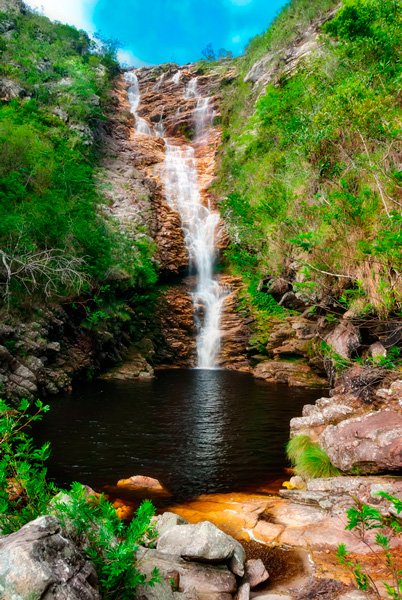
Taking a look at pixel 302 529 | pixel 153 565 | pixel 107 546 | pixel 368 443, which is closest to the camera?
pixel 107 546

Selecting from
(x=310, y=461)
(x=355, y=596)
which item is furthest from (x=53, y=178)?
(x=355, y=596)

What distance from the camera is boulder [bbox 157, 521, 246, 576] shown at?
4.11 meters

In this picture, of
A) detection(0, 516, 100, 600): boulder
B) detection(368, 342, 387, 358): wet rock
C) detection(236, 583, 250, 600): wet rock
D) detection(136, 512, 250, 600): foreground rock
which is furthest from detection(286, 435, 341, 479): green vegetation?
detection(0, 516, 100, 600): boulder

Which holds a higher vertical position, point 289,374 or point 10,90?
point 10,90

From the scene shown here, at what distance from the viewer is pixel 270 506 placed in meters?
6.38

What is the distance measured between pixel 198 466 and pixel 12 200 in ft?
49.8

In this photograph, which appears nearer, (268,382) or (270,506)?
(270,506)

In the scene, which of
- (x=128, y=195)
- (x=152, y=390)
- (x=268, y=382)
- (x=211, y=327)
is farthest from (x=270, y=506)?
(x=128, y=195)

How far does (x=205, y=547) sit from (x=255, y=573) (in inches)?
29.5

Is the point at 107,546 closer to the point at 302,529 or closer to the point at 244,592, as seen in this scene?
the point at 244,592

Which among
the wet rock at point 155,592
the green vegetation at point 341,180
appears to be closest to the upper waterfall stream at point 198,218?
the green vegetation at point 341,180

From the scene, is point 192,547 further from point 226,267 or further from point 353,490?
point 226,267

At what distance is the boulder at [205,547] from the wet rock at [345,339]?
24.3 feet

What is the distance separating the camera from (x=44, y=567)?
250cm
